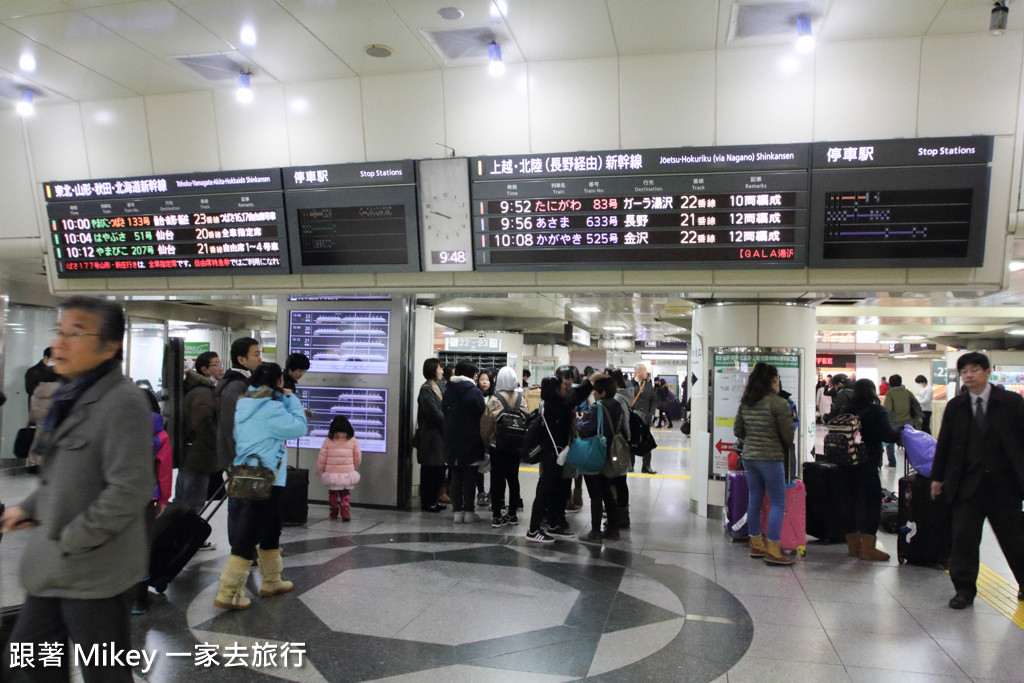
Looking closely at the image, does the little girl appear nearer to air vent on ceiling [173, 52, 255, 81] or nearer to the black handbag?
the black handbag

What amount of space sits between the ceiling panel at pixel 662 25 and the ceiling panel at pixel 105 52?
390 centimetres

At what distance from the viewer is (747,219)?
5191mm

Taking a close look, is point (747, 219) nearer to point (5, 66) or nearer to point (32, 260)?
point (5, 66)

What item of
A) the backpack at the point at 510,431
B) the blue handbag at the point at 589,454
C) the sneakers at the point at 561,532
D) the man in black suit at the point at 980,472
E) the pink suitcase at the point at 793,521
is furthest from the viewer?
the backpack at the point at 510,431

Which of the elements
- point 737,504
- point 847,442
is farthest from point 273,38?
point 847,442

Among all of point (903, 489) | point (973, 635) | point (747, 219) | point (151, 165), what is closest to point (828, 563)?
point (903, 489)

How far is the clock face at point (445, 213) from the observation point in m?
5.71

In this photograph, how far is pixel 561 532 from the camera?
6527 mm

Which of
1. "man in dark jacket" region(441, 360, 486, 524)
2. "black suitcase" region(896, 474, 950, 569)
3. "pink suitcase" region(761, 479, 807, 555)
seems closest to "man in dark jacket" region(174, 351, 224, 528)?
"man in dark jacket" region(441, 360, 486, 524)

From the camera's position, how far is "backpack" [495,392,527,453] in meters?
6.64

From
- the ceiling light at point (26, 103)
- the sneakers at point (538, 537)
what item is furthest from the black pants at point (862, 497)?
the ceiling light at point (26, 103)

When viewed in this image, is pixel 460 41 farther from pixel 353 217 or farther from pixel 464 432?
pixel 464 432

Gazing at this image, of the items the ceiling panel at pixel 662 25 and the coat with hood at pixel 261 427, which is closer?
the coat with hood at pixel 261 427

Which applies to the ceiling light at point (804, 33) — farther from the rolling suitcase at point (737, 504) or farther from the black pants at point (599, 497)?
the black pants at point (599, 497)
